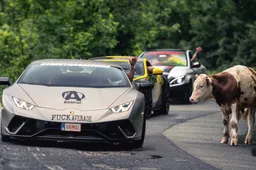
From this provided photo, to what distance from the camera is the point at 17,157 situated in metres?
12.1

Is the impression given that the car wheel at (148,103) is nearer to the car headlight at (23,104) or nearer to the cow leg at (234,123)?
the cow leg at (234,123)

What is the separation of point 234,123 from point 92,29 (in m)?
24.0

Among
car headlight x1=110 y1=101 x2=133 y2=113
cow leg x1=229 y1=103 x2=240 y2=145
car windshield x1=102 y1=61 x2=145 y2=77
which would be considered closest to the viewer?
car headlight x1=110 y1=101 x2=133 y2=113

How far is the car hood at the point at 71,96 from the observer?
531 inches

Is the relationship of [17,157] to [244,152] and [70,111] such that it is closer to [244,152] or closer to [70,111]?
[70,111]

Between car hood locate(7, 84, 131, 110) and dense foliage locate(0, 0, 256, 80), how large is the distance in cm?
2304

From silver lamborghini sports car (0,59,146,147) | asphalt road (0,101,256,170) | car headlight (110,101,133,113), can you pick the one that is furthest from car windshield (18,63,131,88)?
asphalt road (0,101,256,170)

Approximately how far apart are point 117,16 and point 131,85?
29.1 m

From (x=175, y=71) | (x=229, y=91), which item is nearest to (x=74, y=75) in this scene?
(x=229, y=91)

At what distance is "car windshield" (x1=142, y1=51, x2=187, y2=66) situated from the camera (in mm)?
29188

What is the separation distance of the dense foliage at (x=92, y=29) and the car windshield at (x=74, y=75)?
21903 millimetres

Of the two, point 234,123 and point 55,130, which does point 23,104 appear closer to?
point 55,130

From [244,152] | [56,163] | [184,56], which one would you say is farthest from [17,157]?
[184,56]

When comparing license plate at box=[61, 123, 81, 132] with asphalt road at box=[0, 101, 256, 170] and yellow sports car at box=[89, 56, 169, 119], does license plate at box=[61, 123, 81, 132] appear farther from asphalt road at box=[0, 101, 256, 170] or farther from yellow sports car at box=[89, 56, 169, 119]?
yellow sports car at box=[89, 56, 169, 119]
